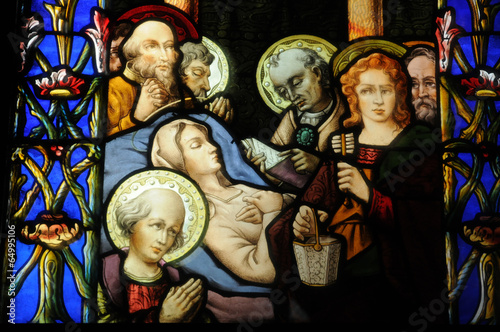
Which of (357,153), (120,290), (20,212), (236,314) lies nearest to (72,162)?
(20,212)

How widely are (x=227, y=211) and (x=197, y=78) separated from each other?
0.96 m

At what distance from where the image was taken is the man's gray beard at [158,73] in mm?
6183

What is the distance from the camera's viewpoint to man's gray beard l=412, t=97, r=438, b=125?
6152mm

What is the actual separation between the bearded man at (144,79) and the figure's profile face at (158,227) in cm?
58

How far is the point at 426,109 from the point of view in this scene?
6.17m

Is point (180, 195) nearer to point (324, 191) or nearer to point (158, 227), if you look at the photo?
point (158, 227)

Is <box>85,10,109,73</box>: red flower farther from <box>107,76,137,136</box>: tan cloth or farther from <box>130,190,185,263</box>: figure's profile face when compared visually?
<box>130,190,185,263</box>: figure's profile face

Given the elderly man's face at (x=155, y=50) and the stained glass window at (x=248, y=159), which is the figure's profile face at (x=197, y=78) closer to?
the stained glass window at (x=248, y=159)

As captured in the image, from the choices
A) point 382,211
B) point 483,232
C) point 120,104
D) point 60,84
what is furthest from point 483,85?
point 60,84

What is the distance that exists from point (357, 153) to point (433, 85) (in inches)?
28.8

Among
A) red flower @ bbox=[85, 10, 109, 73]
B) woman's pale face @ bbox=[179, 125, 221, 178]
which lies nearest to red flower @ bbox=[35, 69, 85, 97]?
red flower @ bbox=[85, 10, 109, 73]

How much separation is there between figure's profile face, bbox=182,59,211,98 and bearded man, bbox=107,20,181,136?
0.08 metres

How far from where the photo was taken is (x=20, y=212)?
5.94m

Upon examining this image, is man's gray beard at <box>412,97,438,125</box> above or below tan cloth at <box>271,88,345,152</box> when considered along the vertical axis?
above
